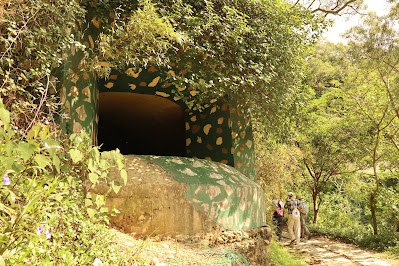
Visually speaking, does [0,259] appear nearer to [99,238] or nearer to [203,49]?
[99,238]

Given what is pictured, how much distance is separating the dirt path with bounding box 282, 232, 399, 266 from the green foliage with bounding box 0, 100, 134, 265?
657 centimetres

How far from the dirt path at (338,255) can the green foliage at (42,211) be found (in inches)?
259

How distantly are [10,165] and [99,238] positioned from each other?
125cm

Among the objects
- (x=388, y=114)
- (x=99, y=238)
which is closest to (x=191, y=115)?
(x=99, y=238)

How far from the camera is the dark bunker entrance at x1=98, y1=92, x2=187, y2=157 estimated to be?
271 inches

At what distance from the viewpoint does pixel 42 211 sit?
7.27 ft

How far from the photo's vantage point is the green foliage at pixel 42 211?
6.30 feet

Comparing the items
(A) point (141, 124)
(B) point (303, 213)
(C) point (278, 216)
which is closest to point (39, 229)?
(A) point (141, 124)

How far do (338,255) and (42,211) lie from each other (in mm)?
8877

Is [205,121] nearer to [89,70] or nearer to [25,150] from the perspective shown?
[89,70]

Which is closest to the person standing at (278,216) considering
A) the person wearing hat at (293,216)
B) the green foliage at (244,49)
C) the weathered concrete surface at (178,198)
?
the person wearing hat at (293,216)

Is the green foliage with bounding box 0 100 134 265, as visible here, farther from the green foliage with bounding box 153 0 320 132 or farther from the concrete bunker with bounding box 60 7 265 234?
the green foliage with bounding box 153 0 320 132

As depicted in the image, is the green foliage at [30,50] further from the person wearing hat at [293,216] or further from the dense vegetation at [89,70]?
the person wearing hat at [293,216]

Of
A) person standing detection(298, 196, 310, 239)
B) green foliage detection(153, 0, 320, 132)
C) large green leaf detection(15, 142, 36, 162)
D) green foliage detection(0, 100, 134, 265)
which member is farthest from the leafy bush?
large green leaf detection(15, 142, 36, 162)
